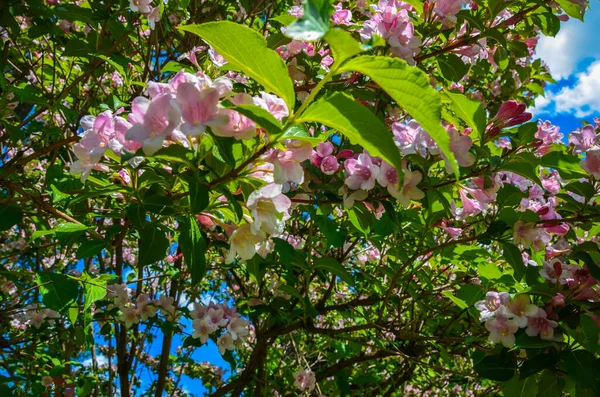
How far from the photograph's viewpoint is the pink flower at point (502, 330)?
147 cm

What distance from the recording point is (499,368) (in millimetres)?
1549

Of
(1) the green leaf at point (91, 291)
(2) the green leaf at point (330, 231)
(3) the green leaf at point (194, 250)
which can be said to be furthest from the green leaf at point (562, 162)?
(1) the green leaf at point (91, 291)

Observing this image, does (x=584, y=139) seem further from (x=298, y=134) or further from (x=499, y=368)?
(x=298, y=134)

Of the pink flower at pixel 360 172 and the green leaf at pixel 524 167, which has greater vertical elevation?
the pink flower at pixel 360 172

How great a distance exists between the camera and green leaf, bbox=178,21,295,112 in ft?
2.39

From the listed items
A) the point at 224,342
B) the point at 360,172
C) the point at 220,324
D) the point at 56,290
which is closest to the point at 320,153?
the point at 360,172

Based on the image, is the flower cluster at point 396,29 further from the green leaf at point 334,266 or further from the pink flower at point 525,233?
the green leaf at point 334,266

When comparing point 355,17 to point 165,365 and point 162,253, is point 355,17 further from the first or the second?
point 165,365

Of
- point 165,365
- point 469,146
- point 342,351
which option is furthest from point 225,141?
point 165,365

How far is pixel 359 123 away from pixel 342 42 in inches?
6.3

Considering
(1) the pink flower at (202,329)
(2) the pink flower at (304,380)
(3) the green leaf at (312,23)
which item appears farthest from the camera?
(2) the pink flower at (304,380)

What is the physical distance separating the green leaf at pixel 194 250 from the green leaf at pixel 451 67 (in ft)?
3.82

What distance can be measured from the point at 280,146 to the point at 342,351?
83.0 inches

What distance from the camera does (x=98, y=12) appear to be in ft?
6.39
